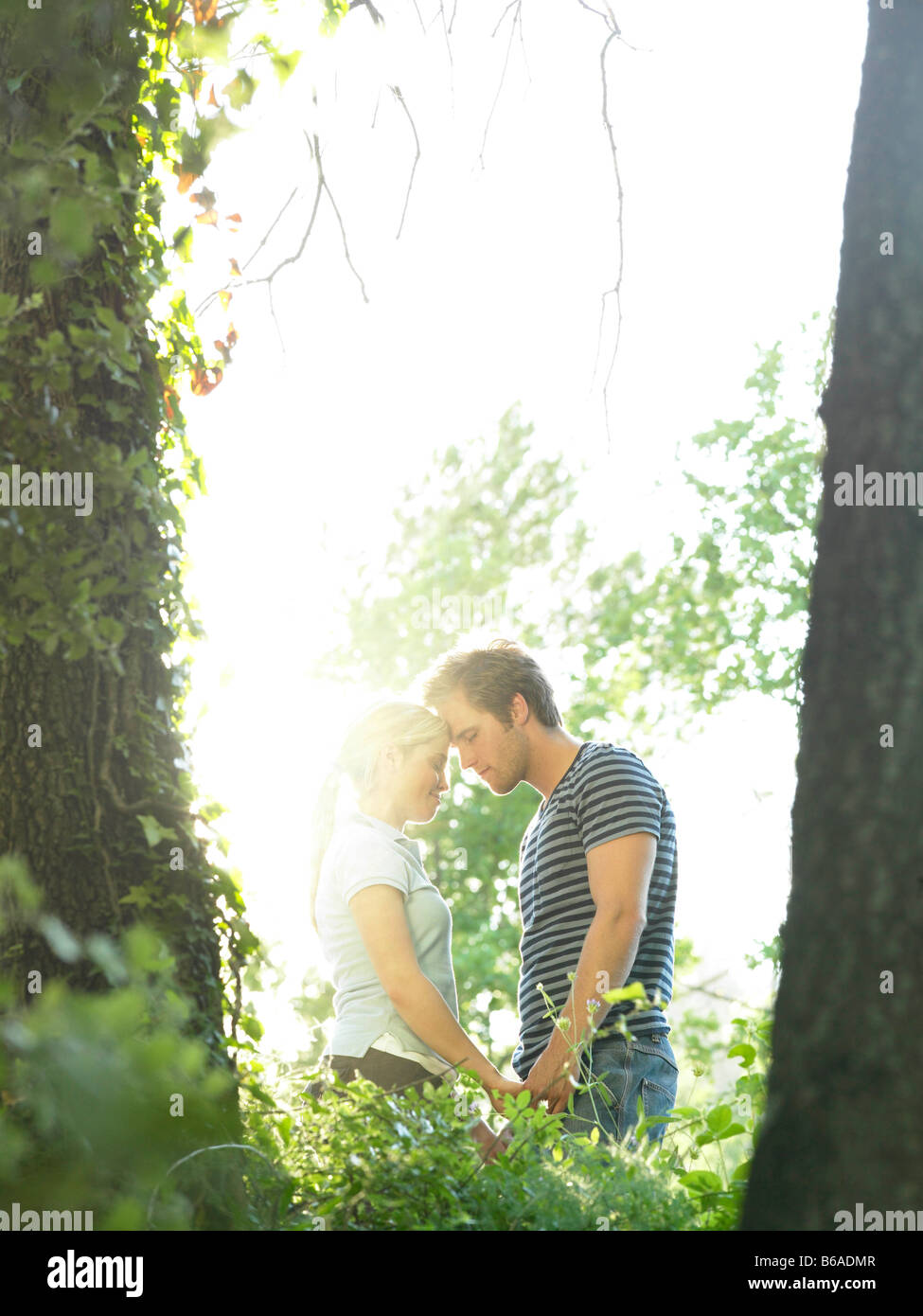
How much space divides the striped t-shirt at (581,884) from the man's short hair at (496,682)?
0.88ft

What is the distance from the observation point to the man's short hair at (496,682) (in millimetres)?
3123

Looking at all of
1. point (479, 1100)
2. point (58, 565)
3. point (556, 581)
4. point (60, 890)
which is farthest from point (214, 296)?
point (556, 581)

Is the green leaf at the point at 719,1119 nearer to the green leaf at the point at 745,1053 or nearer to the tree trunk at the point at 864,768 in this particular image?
the green leaf at the point at 745,1053

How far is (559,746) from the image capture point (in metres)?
3.09

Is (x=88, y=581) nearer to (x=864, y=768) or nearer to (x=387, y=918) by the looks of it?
(x=387, y=918)

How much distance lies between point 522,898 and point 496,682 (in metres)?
0.61

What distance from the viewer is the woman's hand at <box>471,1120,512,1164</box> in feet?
5.78

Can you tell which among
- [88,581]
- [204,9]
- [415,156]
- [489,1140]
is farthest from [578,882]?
[204,9]

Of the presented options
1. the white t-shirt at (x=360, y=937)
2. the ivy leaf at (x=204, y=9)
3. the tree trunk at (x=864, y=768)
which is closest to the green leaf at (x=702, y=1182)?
the tree trunk at (x=864, y=768)

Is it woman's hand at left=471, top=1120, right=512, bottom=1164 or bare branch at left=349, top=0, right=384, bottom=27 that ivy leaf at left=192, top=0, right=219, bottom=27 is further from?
woman's hand at left=471, top=1120, right=512, bottom=1164

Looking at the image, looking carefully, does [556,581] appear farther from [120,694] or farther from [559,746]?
[120,694]

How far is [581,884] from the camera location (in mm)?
2797

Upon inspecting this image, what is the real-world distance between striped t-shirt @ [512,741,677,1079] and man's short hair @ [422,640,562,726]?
0.27m
